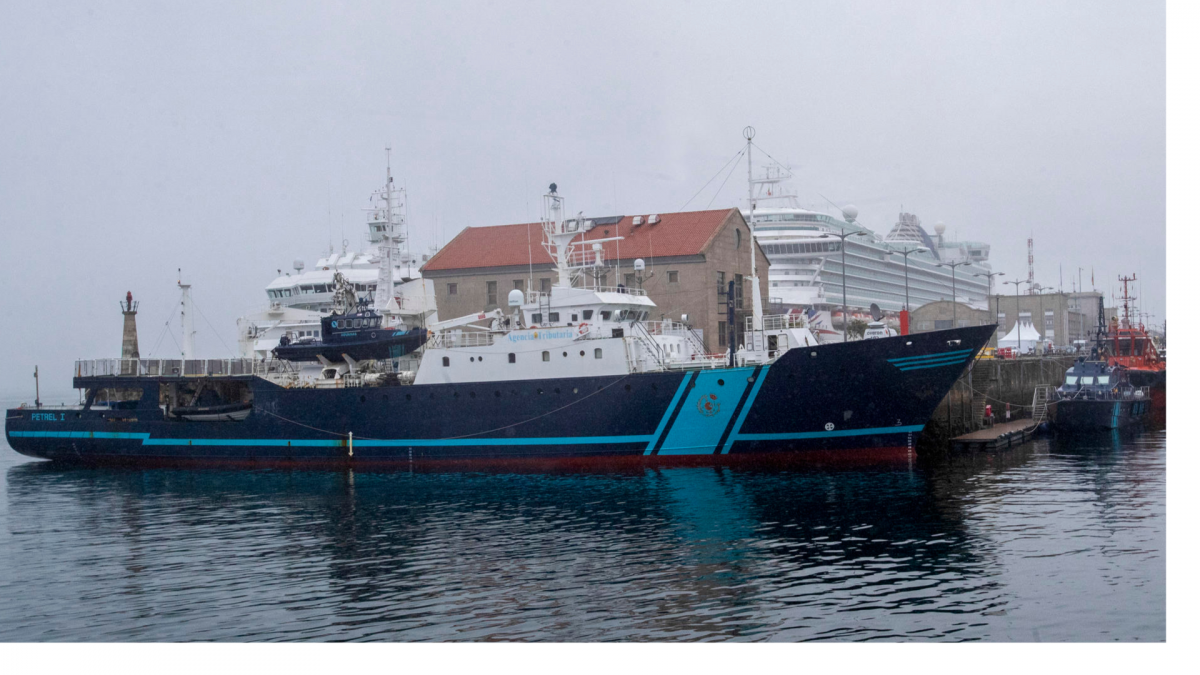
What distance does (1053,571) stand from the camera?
13969 mm

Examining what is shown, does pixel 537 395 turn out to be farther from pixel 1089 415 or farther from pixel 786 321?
pixel 1089 415

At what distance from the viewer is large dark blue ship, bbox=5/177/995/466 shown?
2472cm


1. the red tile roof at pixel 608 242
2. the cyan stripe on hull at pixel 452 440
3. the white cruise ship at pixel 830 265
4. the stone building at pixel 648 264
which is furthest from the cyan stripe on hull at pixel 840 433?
the white cruise ship at pixel 830 265

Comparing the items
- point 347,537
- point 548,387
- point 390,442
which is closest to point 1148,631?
point 347,537

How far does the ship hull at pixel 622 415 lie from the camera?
2453 cm

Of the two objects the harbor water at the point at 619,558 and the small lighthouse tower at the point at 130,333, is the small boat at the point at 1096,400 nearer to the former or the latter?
the harbor water at the point at 619,558

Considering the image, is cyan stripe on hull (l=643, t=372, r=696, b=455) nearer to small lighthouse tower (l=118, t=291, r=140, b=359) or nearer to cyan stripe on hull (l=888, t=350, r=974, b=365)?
cyan stripe on hull (l=888, t=350, r=974, b=365)

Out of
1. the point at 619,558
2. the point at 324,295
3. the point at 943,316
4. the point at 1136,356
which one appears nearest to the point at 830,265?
the point at 943,316

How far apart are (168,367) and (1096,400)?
3423 cm

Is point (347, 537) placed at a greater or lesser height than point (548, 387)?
lesser

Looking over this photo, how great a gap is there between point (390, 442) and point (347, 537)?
10991mm

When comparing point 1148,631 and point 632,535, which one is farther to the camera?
point 632,535

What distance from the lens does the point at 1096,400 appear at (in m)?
36.0

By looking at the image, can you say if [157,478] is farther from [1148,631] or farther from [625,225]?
[1148,631]
